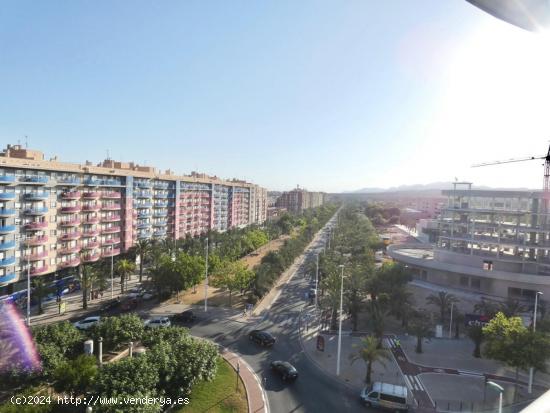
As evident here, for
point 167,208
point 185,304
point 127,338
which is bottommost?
point 185,304

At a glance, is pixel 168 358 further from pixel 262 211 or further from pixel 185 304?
pixel 262 211

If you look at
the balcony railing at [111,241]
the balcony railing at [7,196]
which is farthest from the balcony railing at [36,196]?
the balcony railing at [111,241]

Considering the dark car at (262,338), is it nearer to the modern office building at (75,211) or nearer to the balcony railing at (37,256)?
the modern office building at (75,211)

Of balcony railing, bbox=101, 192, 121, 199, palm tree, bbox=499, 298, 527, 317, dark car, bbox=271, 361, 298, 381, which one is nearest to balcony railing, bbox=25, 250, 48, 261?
balcony railing, bbox=101, 192, 121, 199

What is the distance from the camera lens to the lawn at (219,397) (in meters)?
20.2

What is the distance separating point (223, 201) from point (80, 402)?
74176mm

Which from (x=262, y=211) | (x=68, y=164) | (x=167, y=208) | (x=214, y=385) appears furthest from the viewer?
(x=262, y=211)

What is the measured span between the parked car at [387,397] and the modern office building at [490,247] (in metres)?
24.5

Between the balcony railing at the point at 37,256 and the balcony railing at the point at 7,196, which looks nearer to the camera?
the balcony railing at the point at 7,196

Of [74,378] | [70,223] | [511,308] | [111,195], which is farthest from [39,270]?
[511,308]

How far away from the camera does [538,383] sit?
976 inches

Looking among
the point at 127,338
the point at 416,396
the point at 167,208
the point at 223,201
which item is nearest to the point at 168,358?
the point at 127,338

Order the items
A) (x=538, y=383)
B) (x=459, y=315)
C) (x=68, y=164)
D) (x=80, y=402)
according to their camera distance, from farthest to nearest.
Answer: (x=68, y=164) → (x=459, y=315) → (x=538, y=383) → (x=80, y=402)

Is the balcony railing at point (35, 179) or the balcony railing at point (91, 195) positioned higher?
the balcony railing at point (35, 179)
